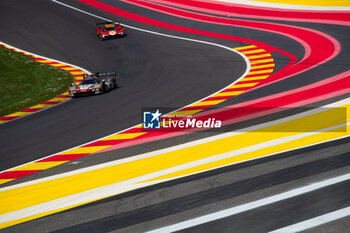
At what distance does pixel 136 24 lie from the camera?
36.1 meters

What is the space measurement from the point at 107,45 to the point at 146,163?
21.6 metres

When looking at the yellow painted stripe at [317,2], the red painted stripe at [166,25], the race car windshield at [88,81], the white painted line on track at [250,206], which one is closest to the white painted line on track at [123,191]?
the white painted line on track at [250,206]

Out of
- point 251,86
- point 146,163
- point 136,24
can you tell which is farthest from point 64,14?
point 146,163

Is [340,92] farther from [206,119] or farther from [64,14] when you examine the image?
[64,14]

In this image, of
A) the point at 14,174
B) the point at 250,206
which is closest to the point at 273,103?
the point at 250,206

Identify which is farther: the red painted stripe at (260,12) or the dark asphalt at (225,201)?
the red painted stripe at (260,12)

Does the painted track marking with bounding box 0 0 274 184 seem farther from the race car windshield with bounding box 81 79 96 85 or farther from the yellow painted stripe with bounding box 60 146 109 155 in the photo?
the race car windshield with bounding box 81 79 96 85

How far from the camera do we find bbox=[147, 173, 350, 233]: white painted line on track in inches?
292

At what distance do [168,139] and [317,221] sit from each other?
253 inches

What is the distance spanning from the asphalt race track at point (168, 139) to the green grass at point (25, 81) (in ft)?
6.01

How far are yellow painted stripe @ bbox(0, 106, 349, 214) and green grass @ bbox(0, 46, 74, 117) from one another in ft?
31.2

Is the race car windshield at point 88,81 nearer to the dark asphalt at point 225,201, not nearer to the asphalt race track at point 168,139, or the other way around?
the asphalt race track at point 168,139

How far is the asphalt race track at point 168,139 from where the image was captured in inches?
305

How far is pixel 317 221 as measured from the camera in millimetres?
7090
